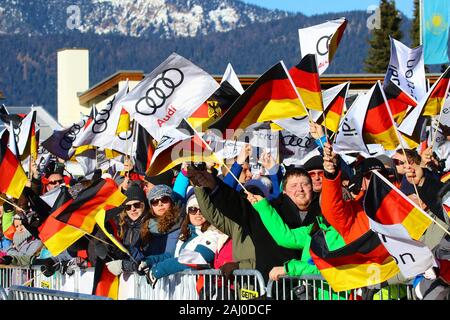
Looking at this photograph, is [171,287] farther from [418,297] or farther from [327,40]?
[327,40]

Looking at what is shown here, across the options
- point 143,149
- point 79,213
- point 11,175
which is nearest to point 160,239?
point 79,213

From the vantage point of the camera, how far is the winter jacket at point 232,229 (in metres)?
9.93

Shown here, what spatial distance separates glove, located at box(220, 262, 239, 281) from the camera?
969 cm

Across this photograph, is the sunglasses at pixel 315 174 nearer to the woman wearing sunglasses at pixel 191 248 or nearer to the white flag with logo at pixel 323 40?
the woman wearing sunglasses at pixel 191 248

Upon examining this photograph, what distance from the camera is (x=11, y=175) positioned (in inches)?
580

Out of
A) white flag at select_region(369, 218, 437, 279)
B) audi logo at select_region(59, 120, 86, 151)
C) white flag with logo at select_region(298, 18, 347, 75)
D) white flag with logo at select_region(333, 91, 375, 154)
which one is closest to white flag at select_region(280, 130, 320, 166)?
white flag with logo at select_region(298, 18, 347, 75)

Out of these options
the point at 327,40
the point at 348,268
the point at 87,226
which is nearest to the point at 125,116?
the point at 327,40

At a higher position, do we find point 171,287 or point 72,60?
point 72,60

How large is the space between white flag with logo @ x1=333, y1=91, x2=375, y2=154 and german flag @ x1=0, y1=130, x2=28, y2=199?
3.99 metres

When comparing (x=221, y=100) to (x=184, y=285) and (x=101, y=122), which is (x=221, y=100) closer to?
(x=101, y=122)

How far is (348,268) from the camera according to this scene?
8477mm

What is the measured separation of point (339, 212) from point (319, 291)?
1.84 feet

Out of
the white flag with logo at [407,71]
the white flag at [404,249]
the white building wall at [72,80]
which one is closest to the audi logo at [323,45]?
the white flag with logo at [407,71]
